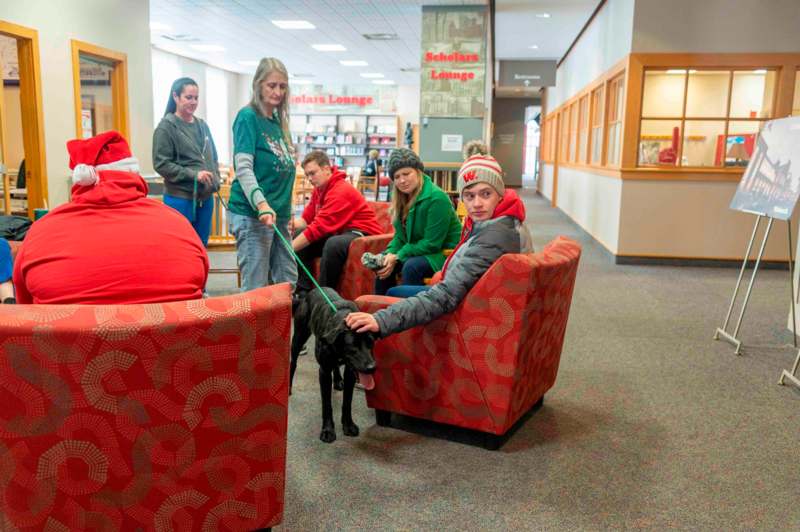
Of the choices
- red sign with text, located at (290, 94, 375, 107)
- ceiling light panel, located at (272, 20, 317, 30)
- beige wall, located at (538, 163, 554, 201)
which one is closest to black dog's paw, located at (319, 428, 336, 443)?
ceiling light panel, located at (272, 20, 317, 30)

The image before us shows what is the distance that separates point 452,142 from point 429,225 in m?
4.28

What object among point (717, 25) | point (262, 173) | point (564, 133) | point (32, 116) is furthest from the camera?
point (564, 133)

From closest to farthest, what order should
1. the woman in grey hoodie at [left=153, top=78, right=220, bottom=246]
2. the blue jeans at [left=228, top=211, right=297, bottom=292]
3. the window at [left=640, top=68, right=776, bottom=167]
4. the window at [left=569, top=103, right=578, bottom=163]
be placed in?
1. the blue jeans at [left=228, top=211, right=297, bottom=292]
2. the woman in grey hoodie at [left=153, top=78, right=220, bottom=246]
3. the window at [left=640, top=68, right=776, bottom=167]
4. the window at [left=569, top=103, right=578, bottom=163]

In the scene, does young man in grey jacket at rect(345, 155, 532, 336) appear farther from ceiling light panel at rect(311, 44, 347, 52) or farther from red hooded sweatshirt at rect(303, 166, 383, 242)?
ceiling light panel at rect(311, 44, 347, 52)

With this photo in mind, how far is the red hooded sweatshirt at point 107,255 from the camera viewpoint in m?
1.53

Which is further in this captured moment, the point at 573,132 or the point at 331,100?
the point at 331,100

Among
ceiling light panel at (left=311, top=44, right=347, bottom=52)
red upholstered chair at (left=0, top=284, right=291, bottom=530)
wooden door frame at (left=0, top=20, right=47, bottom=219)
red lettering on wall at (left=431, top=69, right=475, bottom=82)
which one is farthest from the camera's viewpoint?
ceiling light panel at (left=311, top=44, right=347, bottom=52)

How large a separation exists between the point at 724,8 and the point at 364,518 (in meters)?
6.22

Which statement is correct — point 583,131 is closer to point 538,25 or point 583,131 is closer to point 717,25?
point 538,25

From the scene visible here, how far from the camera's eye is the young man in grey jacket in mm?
2311

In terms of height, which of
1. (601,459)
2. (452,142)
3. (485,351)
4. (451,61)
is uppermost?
(451,61)

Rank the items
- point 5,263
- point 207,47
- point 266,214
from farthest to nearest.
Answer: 1. point 207,47
2. point 266,214
3. point 5,263

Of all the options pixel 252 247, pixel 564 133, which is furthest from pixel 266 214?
pixel 564 133

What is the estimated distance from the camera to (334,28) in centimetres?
1076
